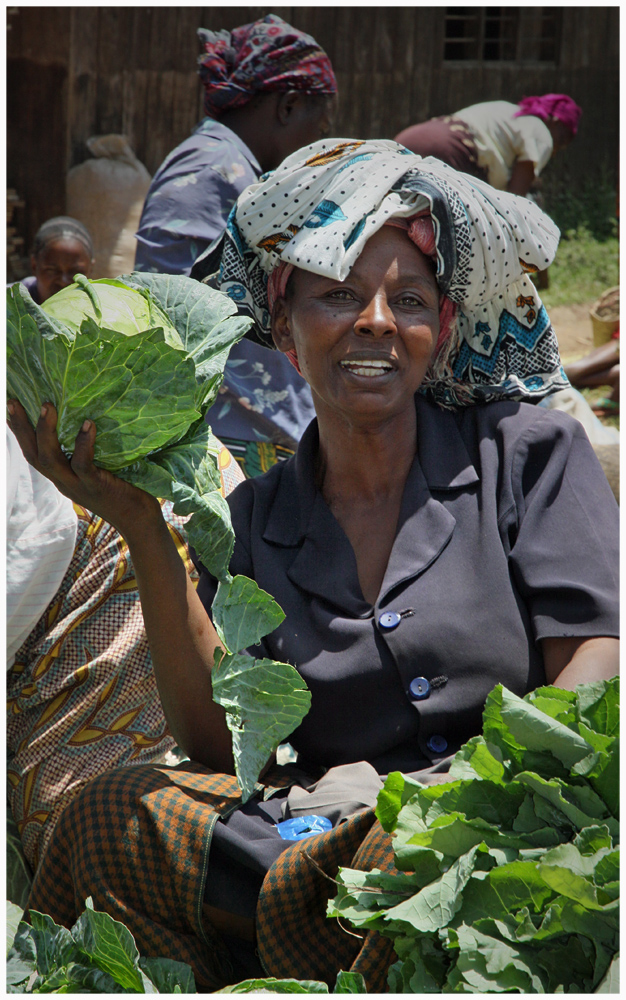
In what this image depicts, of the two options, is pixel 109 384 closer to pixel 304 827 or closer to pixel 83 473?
pixel 83 473

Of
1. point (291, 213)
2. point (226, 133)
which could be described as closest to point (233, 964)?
point (291, 213)

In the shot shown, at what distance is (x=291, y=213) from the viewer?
1.99 meters

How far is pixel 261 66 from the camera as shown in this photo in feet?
11.2

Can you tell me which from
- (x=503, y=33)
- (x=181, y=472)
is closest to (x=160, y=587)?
(x=181, y=472)

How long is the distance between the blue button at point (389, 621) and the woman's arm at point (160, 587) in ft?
0.99

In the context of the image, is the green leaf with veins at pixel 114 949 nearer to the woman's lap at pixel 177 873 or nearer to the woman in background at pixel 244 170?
the woman's lap at pixel 177 873

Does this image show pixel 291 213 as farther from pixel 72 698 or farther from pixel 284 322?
pixel 72 698

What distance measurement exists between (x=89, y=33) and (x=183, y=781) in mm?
6840

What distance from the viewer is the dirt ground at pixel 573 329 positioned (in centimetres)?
754

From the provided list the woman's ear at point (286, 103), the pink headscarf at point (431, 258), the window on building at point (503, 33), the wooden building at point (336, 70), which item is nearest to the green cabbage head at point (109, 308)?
the pink headscarf at point (431, 258)

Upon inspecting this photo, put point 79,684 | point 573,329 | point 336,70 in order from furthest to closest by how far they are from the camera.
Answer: point 336,70, point 573,329, point 79,684

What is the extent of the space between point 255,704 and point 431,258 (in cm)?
93

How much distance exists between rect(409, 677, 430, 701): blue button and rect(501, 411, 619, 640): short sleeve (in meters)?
0.22

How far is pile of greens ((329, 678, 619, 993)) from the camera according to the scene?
125 centimetres
